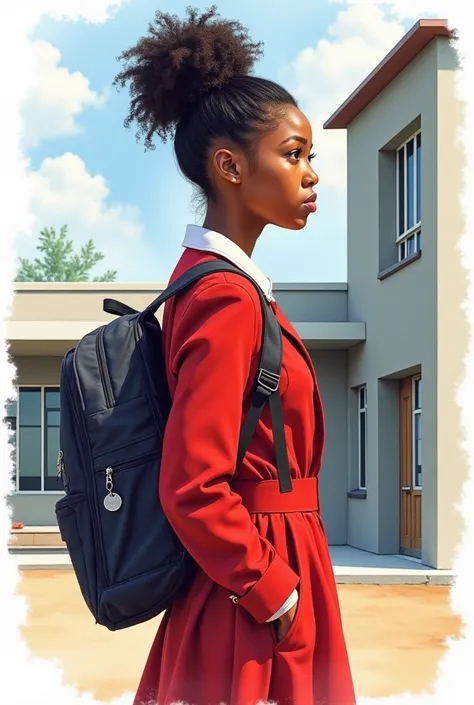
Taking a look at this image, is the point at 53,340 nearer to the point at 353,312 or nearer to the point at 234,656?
the point at 353,312

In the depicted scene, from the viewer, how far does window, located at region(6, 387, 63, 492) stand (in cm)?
1902

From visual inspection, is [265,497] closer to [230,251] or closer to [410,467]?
[230,251]

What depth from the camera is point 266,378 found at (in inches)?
80.7

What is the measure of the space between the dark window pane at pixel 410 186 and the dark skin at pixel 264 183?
13.1m

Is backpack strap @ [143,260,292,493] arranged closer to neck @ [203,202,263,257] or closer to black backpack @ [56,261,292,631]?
black backpack @ [56,261,292,631]

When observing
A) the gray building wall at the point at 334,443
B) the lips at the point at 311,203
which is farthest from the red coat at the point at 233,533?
the gray building wall at the point at 334,443

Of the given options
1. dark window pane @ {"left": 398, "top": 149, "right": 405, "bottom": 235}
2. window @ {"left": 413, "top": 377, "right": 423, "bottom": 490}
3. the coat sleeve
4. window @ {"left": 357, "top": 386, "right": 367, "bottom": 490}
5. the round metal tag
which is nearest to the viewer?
the coat sleeve

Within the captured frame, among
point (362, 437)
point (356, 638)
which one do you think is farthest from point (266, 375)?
point (362, 437)

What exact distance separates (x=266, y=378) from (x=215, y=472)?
20cm

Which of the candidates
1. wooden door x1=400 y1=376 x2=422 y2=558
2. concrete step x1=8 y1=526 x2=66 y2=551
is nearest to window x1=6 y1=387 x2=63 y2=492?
concrete step x1=8 y1=526 x2=66 y2=551

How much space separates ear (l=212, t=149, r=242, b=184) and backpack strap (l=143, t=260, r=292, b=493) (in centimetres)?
20

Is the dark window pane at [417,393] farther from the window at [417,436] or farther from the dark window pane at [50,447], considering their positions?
the dark window pane at [50,447]

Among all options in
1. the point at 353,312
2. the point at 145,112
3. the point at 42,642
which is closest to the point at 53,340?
the point at 353,312

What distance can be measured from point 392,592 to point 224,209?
959 centimetres
